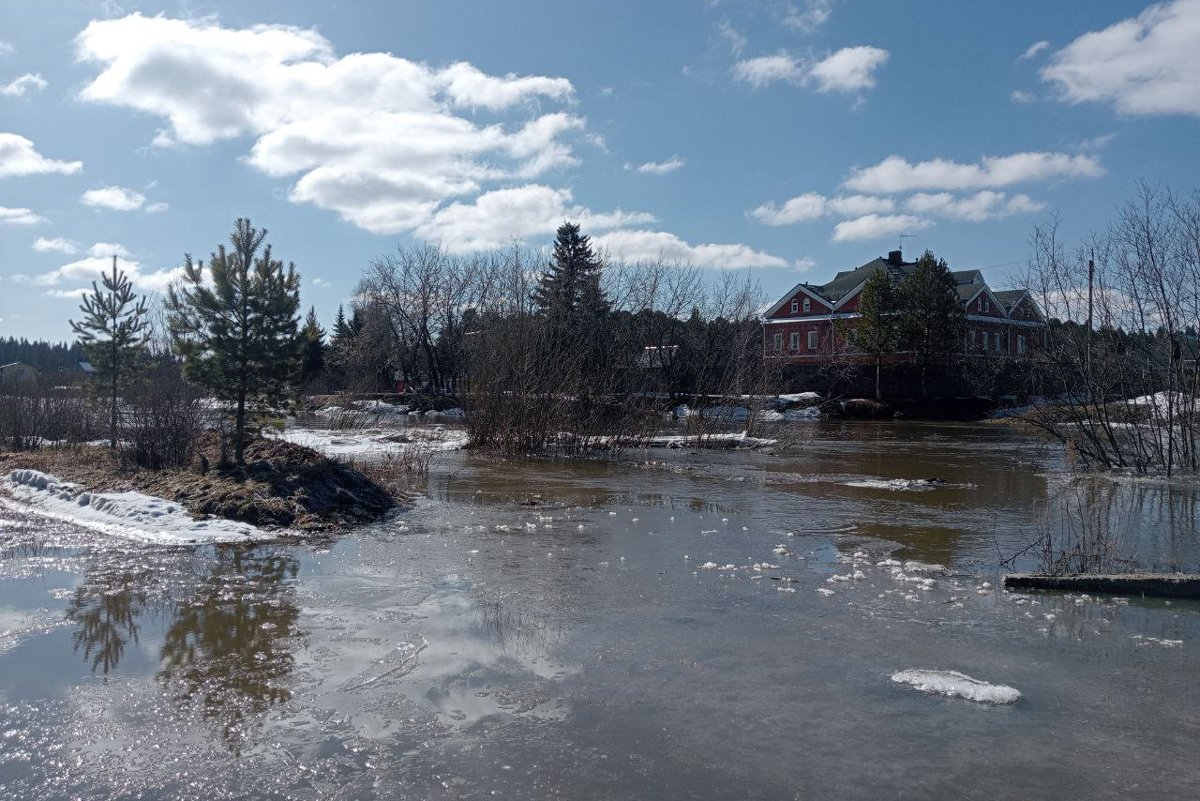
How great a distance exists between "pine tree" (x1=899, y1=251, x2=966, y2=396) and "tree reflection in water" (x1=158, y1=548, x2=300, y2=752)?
50.5m

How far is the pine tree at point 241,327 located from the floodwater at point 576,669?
3.93 meters

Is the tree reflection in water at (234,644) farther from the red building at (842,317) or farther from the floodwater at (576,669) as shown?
the red building at (842,317)

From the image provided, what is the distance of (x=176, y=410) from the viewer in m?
17.9

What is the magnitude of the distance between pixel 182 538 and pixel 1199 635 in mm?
11863

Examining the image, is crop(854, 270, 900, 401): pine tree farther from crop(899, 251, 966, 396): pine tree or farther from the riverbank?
the riverbank

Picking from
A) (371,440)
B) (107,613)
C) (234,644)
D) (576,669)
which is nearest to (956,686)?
(576,669)

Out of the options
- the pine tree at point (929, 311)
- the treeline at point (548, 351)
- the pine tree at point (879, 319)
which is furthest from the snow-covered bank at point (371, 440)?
the pine tree at point (929, 311)

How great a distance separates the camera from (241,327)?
1628cm

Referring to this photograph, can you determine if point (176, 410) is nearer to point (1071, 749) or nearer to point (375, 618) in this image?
point (375, 618)

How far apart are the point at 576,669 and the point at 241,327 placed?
11760mm

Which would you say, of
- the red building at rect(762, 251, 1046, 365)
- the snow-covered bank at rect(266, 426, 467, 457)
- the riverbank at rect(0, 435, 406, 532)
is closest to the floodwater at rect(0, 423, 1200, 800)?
the riverbank at rect(0, 435, 406, 532)

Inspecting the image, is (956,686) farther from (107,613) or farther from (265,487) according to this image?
(265,487)

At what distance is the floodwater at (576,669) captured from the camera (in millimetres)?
5223

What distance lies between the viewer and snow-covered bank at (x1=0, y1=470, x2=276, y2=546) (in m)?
12.3
